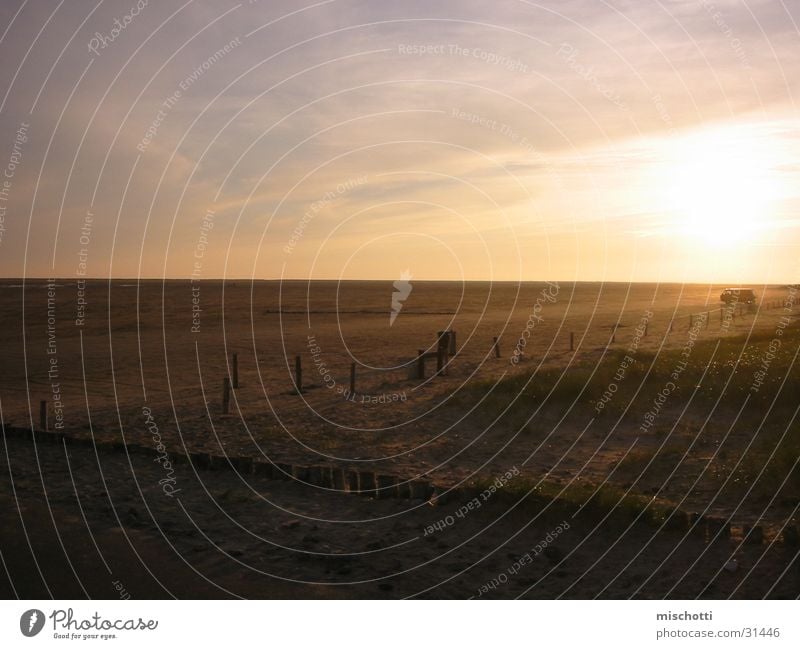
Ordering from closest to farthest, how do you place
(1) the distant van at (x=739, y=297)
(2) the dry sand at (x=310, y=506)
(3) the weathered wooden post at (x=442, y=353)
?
(2) the dry sand at (x=310, y=506) → (3) the weathered wooden post at (x=442, y=353) → (1) the distant van at (x=739, y=297)

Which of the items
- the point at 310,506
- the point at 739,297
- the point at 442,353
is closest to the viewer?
the point at 310,506

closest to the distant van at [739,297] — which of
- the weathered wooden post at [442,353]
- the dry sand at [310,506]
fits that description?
the dry sand at [310,506]

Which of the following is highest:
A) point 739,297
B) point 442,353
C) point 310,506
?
point 739,297

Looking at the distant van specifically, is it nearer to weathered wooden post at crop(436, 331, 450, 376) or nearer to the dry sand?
the dry sand

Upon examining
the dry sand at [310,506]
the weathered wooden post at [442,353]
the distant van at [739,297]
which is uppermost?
the distant van at [739,297]

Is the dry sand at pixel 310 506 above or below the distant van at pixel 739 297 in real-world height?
below

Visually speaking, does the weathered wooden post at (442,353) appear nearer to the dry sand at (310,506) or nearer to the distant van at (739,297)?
the dry sand at (310,506)

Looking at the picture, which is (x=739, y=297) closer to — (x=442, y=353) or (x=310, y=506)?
(x=442, y=353)

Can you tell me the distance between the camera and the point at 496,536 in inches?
409

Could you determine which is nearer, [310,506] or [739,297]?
[310,506]

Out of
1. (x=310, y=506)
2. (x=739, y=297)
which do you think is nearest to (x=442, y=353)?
(x=310, y=506)

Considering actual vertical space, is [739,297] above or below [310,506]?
above

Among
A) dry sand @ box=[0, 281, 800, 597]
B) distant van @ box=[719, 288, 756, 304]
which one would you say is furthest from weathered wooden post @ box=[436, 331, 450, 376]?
distant van @ box=[719, 288, 756, 304]
